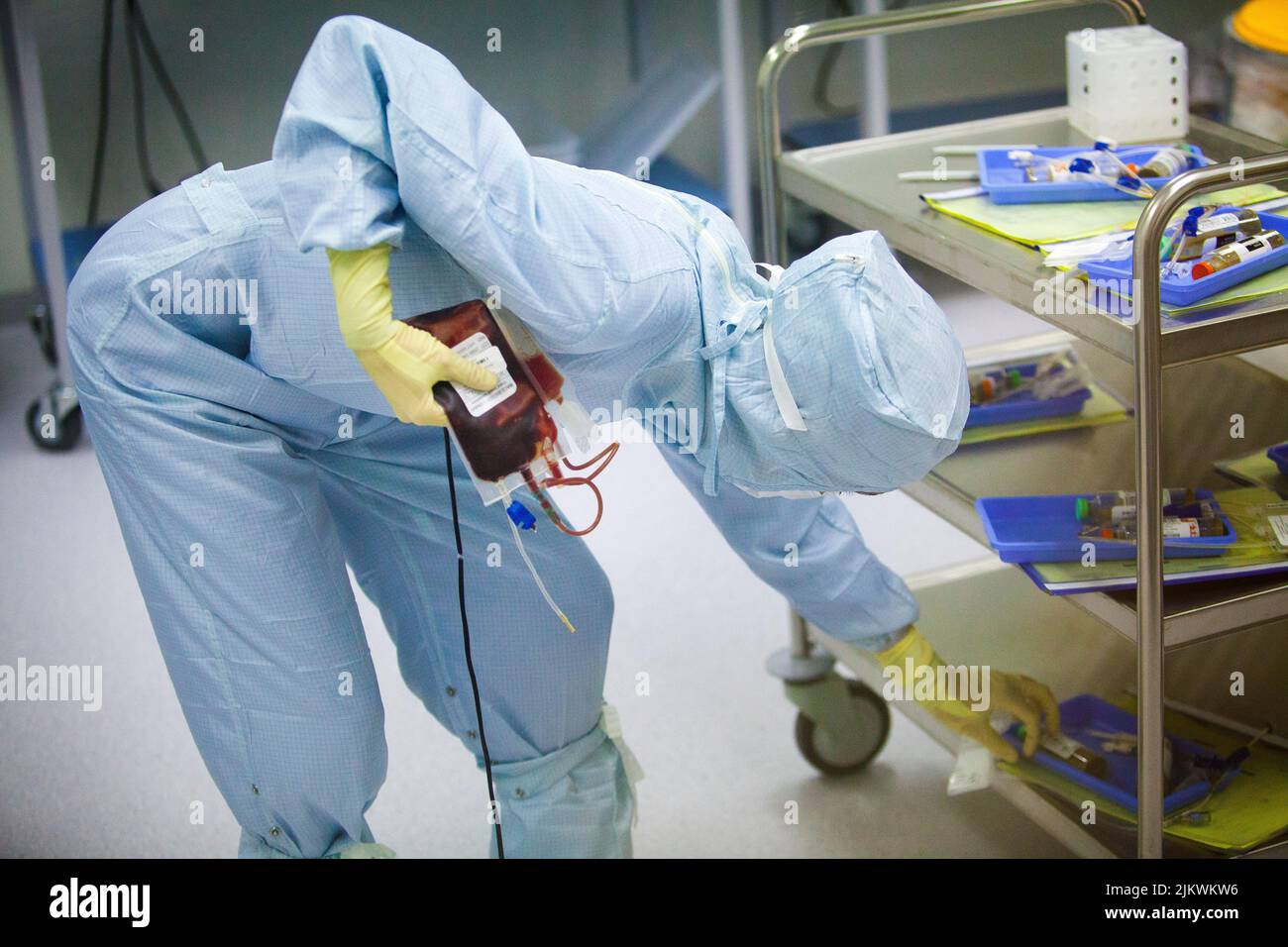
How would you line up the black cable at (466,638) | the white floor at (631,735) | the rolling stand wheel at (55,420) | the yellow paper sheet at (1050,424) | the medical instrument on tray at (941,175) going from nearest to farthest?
1. the black cable at (466,638)
2. the medical instrument on tray at (941,175)
3. the yellow paper sheet at (1050,424)
4. the white floor at (631,735)
5. the rolling stand wheel at (55,420)

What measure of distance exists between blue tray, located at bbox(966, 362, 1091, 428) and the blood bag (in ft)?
2.63

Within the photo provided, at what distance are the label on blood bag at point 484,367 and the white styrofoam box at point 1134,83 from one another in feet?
3.42

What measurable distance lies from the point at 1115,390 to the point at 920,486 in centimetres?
43

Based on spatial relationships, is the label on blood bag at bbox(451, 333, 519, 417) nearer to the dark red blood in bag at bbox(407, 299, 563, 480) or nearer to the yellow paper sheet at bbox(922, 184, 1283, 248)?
the dark red blood in bag at bbox(407, 299, 563, 480)

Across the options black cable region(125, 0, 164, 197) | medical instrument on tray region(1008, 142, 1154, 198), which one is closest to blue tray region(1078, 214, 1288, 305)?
medical instrument on tray region(1008, 142, 1154, 198)

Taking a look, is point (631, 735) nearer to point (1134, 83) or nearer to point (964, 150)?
point (964, 150)

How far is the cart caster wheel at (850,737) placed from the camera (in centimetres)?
211

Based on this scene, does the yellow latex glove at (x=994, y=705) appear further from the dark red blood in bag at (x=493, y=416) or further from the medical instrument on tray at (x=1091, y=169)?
the dark red blood in bag at (x=493, y=416)

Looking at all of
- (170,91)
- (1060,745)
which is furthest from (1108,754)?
(170,91)

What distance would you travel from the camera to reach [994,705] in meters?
1.76

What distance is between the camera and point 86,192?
3910mm

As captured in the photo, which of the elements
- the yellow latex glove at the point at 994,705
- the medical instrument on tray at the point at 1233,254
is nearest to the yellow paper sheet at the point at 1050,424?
the yellow latex glove at the point at 994,705

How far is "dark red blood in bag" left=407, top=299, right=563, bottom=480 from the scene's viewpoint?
1.25 m

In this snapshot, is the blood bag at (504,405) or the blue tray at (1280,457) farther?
the blue tray at (1280,457)
